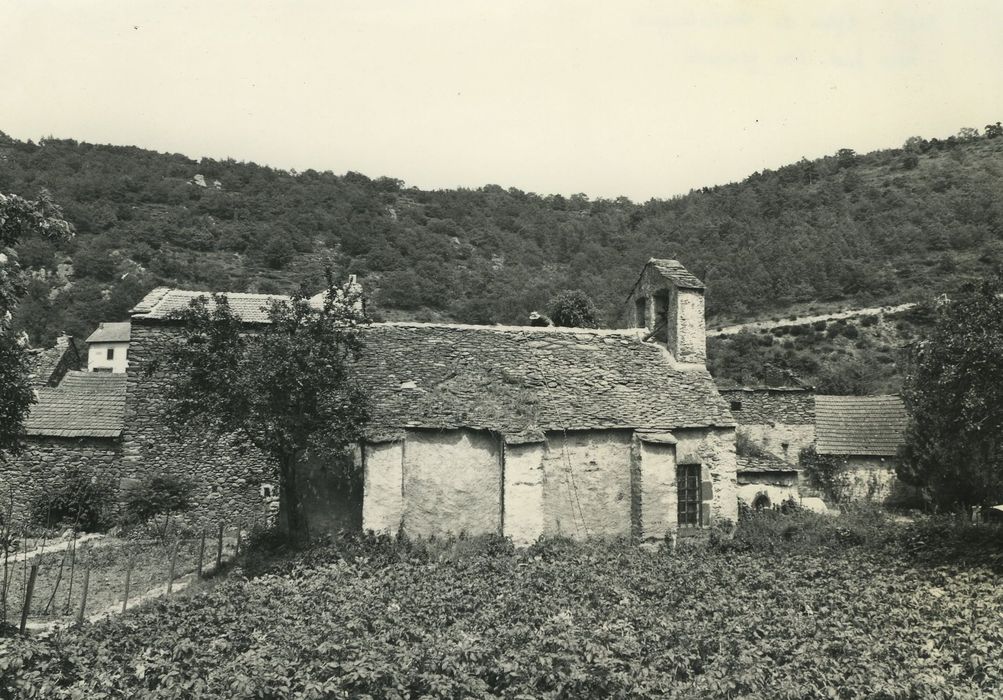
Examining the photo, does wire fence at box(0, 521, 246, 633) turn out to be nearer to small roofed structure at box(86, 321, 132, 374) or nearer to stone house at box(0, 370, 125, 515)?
stone house at box(0, 370, 125, 515)

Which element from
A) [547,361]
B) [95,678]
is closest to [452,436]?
[547,361]

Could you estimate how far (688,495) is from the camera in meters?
19.0

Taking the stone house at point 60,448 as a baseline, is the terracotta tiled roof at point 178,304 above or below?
above

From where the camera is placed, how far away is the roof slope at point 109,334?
5119cm

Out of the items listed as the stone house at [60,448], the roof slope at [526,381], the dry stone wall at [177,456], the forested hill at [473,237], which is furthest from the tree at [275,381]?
the forested hill at [473,237]

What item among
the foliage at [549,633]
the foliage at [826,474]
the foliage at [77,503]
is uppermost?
the foliage at [826,474]

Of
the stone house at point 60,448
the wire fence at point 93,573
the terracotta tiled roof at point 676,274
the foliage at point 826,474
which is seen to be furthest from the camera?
the foliage at point 826,474

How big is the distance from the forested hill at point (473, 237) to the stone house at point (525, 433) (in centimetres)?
3037

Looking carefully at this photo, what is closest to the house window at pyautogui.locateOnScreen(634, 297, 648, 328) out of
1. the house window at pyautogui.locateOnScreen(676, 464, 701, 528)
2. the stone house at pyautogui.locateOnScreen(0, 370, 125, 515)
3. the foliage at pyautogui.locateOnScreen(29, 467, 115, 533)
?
the house window at pyautogui.locateOnScreen(676, 464, 701, 528)

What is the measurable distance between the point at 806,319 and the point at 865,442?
103 ft

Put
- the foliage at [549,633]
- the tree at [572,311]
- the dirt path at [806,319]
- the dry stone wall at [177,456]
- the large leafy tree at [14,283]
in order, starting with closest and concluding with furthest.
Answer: the foliage at [549,633]
the large leafy tree at [14,283]
the dry stone wall at [177,456]
the tree at [572,311]
the dirt path at [806,319]

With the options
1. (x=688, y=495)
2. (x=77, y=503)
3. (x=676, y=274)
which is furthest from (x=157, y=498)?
(x=676, y=274)

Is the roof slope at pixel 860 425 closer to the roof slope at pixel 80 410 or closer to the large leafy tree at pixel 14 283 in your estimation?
the large leafy tree at pixel 14 283

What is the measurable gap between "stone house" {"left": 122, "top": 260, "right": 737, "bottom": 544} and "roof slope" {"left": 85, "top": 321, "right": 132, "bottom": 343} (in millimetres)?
35953
